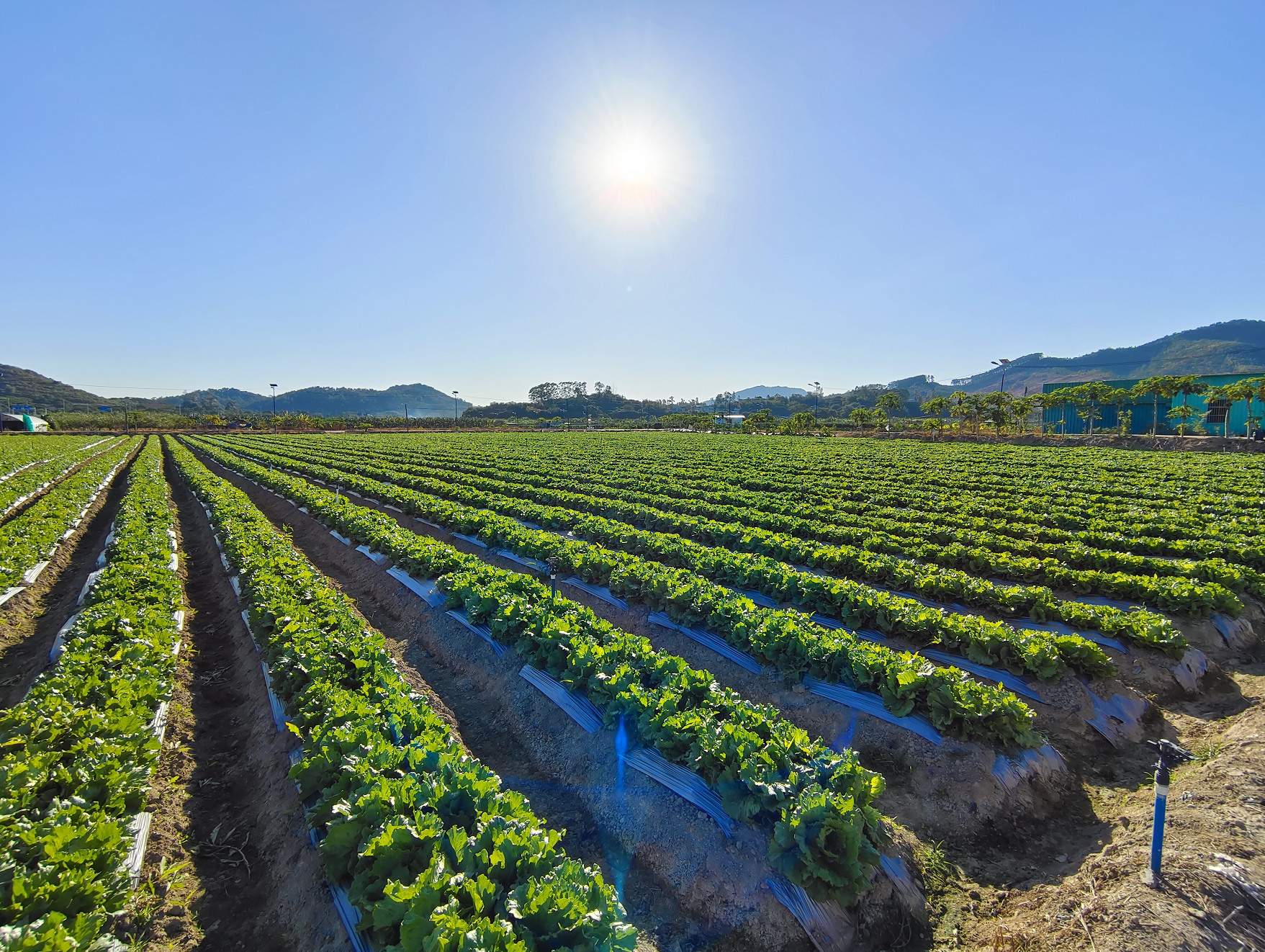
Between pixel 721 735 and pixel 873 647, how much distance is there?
290cm

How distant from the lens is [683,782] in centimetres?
484

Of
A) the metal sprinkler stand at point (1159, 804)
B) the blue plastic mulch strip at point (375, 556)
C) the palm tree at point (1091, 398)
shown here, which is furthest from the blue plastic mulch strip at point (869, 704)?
the palm tree at point (1091, 398)

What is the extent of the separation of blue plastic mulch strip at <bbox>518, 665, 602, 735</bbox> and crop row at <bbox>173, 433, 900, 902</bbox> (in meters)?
0.12

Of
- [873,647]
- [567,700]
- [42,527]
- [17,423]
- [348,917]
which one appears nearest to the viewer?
[348,917]

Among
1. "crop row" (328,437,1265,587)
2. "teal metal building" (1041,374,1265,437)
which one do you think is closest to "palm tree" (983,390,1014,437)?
"teal metal building" (1041,374,1265,437)

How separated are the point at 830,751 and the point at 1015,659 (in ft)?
12.7

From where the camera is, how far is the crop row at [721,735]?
12.9 feet

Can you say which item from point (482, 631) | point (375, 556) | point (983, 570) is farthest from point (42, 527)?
point (983, 570)

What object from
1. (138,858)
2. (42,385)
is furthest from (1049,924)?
(42,385)

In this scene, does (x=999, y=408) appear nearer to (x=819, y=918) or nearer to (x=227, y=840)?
(x=819, y=918)

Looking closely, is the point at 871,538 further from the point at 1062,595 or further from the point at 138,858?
the point at 138,858

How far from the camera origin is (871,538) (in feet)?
39.4

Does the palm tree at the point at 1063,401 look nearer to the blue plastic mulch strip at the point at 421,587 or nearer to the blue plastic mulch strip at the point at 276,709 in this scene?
the blue plastic mulch strip at the point at 421,587

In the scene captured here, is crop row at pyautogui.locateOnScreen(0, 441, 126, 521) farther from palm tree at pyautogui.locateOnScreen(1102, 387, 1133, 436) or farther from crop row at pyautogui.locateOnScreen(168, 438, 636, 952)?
palm tree at pyautogui.locateOnScreen(1102, 387, 1133, 436)
